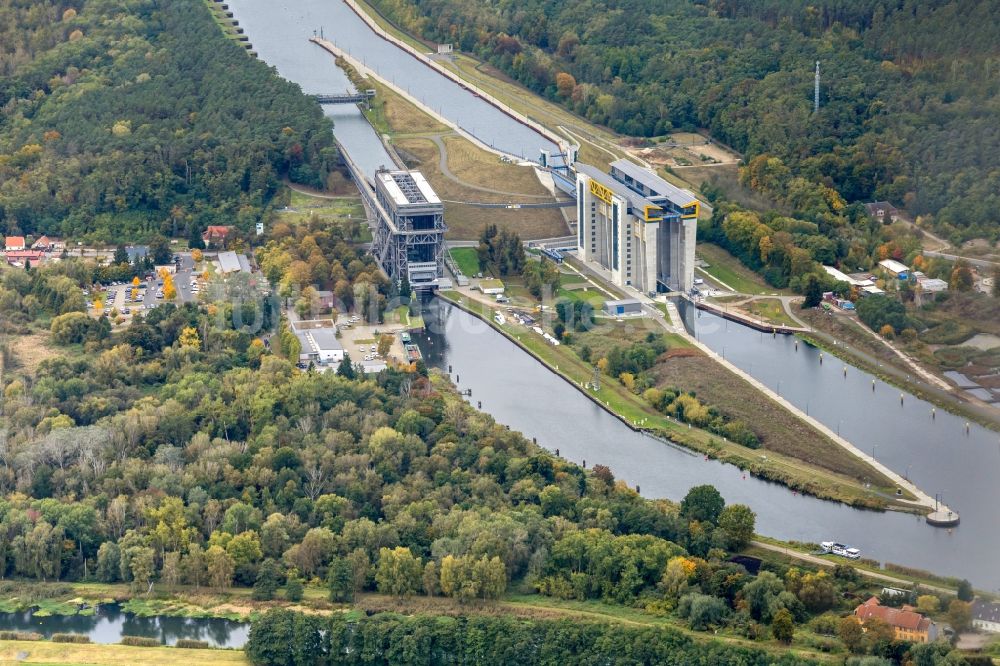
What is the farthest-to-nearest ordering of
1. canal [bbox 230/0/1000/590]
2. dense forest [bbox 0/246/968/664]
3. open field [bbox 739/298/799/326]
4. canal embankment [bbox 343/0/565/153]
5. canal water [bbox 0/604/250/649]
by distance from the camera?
canal embankment [bbox 343/0/565/153], open field [bbox 739/298/799/326], canal [bbox 230/0/1000/590], canal water [bbox 0/604/250/649], dense forest [bbox 0/246/968/664]

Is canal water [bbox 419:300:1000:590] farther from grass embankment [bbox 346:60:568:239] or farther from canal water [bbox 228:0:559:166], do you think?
canal water [bbox 228:0:559:166]

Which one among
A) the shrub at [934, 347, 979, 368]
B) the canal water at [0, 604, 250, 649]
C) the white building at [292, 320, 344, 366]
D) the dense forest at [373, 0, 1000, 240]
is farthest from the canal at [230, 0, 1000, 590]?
the canal water at [0, 604, 250, 649]

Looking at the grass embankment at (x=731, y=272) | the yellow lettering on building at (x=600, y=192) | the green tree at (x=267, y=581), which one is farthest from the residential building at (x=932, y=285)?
the green tree at (x=267, y=581)

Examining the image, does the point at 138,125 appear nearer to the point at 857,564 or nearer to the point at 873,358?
the point at 873,358

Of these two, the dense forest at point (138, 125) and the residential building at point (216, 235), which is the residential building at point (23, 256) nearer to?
the dense forest at point (138, 125)

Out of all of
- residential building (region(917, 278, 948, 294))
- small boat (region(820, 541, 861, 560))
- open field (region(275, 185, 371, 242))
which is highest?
residential building (region(917, 278, 948, 294))

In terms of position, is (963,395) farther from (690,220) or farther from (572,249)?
(572,249)

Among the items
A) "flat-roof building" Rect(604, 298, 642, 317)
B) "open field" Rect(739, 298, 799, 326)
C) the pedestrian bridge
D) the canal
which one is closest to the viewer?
the canal
